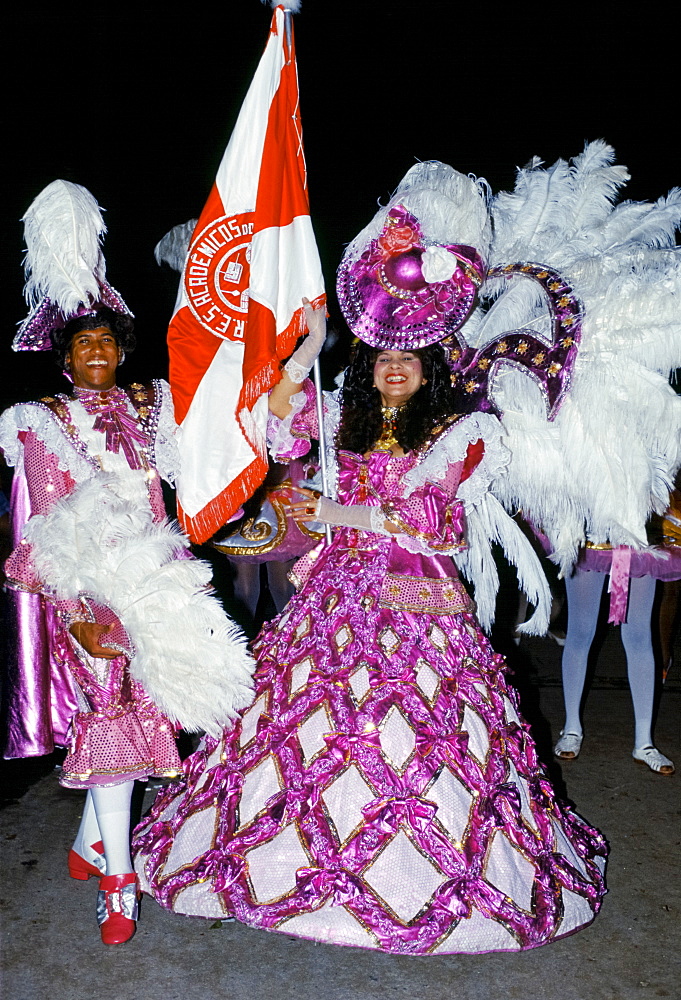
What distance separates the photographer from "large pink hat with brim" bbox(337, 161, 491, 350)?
9.76 feet

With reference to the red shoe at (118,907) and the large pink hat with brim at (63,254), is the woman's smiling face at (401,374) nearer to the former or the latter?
the large pink hat with brim at (63,254)

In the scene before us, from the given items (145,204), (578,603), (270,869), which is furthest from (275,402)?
(145,204)

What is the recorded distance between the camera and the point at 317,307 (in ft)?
9.75

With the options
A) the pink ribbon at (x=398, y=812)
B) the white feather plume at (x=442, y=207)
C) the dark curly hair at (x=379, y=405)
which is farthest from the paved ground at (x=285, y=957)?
the white feather plume at (x=442, y=207)

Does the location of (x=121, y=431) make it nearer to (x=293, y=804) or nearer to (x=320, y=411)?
(x=320, y=411)

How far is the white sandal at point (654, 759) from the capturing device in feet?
14.4

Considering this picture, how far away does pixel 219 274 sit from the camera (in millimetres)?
2963

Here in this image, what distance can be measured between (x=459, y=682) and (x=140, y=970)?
128 cm

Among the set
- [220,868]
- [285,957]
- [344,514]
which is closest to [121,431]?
[344,514]

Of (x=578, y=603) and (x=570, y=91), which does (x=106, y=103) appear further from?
(x=578, y=603)

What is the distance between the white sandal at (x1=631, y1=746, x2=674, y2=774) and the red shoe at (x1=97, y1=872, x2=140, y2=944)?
268 cm

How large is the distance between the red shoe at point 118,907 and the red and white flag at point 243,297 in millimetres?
1110

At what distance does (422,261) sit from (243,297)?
1.99 feet

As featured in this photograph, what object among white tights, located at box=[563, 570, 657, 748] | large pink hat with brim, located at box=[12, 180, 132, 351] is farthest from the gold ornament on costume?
white tights, located at box=[563, 570, 657, 748]
